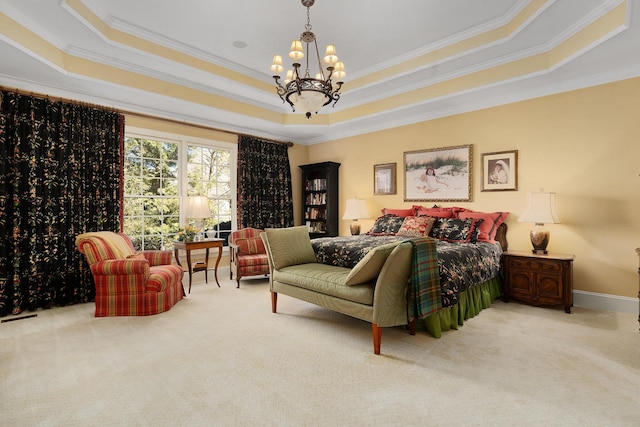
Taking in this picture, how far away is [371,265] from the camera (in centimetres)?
265

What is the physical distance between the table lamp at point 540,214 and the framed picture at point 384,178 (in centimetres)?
216

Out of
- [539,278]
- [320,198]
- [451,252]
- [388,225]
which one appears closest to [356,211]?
[388,225]

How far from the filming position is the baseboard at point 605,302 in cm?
361

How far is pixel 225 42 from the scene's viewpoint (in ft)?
12.8

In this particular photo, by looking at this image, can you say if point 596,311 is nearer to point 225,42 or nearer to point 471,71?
point 471,71

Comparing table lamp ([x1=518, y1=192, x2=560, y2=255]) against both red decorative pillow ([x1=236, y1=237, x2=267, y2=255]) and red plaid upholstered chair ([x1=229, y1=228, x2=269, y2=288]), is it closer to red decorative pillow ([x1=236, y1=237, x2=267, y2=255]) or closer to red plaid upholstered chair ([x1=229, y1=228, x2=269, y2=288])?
red plaid upholstered chair ([x1=229, y1=228, x2=269, y2=288])

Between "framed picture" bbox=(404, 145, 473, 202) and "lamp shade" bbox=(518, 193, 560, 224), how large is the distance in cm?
96

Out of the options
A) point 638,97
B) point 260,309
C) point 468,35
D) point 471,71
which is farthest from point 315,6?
point 638,97

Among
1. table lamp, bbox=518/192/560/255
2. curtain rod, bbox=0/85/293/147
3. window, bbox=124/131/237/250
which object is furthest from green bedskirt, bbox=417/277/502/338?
curtain rod, bbox=0/85/293/147

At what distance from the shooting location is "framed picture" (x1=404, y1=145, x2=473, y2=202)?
4.85m

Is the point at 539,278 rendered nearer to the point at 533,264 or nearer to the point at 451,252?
the point at 533,264

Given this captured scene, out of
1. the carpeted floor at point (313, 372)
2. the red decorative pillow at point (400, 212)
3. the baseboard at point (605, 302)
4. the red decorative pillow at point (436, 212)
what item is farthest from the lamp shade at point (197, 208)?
the baseboard at point (605, 302)

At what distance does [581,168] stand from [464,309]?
2312 mm

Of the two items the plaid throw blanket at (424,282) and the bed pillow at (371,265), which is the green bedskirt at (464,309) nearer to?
the plaid throw blanket at (424,282)
